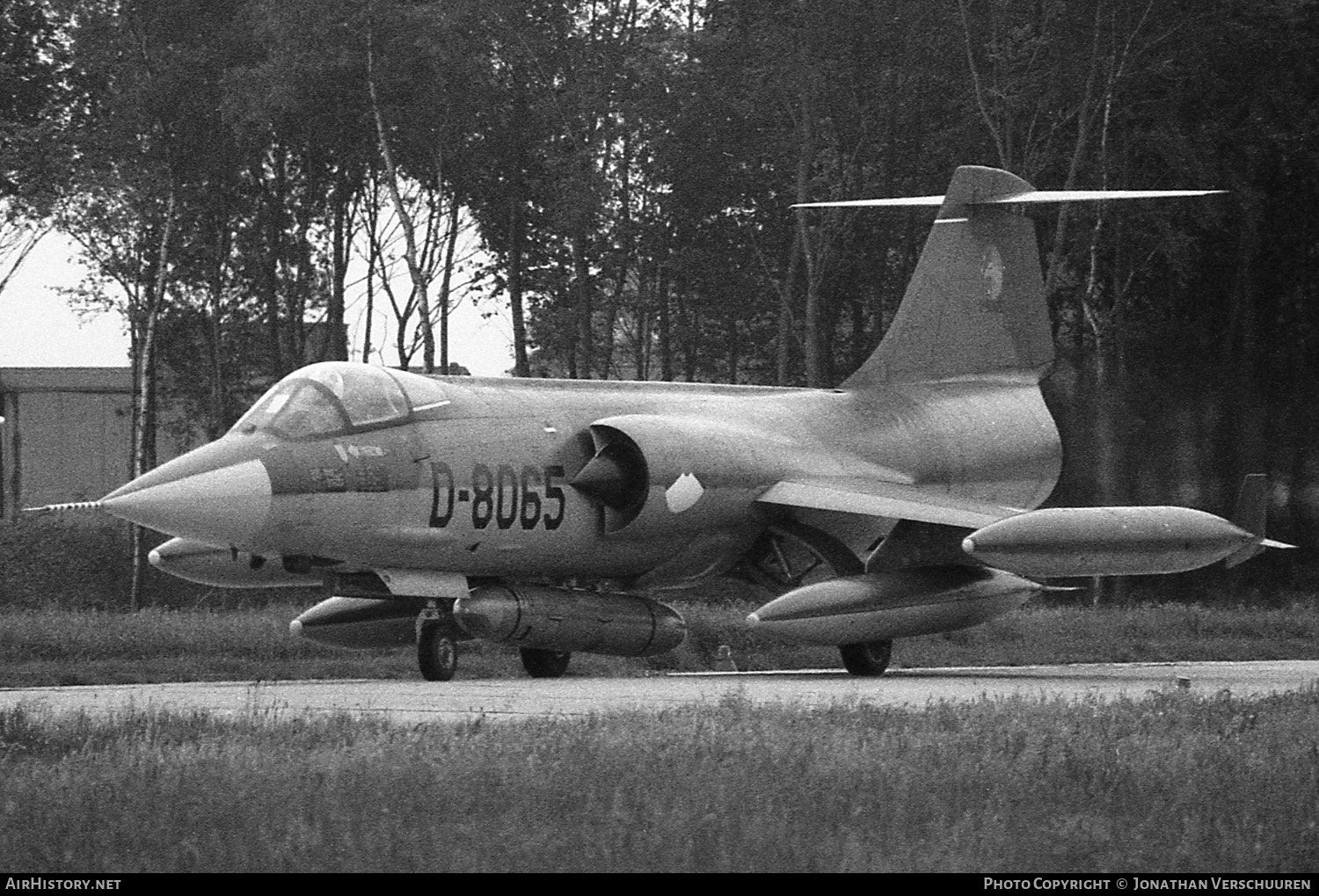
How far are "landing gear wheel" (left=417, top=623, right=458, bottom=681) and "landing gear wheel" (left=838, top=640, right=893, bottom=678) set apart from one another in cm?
379

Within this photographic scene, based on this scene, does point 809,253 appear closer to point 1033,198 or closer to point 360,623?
point 1033,198

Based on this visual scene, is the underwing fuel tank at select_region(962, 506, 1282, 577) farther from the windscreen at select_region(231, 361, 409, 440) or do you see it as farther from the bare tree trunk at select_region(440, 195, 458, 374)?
the bare tree trunk at select_region(440, 195, 458, 374)

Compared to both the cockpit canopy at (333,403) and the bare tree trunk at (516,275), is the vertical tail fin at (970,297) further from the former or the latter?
the bare tree trunk at (516,275)

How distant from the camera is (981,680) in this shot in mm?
17234

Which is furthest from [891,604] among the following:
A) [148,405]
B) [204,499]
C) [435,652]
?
[148,405]

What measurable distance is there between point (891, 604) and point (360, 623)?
14.9 feet

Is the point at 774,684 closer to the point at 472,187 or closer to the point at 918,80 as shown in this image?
the point at 918,80

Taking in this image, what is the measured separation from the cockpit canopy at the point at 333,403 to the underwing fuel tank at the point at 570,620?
5.28ft

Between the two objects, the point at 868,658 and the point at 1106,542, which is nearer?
the point at 1106,542

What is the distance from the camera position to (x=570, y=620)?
1653 centimetres
